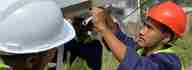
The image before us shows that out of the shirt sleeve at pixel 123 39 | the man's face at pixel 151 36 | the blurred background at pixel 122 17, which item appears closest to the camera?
the man's face at pixel 151 36

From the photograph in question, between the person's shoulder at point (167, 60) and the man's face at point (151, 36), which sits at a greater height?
the man's face at point (151, 36)

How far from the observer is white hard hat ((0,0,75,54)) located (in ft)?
8.57

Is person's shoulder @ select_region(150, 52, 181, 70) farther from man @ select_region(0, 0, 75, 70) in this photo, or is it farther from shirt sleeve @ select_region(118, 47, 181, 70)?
man @ select_region(0, 0, 75, 70)

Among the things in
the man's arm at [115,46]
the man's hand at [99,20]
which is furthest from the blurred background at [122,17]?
the man's arm at [115,46]

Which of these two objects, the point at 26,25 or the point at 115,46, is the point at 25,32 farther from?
the point at 115,46

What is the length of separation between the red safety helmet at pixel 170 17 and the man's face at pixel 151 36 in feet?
0.20

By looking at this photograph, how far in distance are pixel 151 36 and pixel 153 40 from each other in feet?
0.11

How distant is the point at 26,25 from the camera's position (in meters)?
2.62

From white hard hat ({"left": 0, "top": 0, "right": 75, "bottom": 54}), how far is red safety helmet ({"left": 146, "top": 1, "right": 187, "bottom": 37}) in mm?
1318

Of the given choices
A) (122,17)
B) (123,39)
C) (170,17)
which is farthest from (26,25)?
(122,17)

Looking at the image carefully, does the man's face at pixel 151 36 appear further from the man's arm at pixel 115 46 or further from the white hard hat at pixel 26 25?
the white hard hat at pixel 26 25

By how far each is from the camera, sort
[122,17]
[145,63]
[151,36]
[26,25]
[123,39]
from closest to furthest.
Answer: [26,25] < [145,63] < [151,36] < [123,39] < [122,17]

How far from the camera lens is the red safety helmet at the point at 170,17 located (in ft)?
12.7

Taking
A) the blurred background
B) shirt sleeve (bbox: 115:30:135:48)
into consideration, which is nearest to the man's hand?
the blurred background
